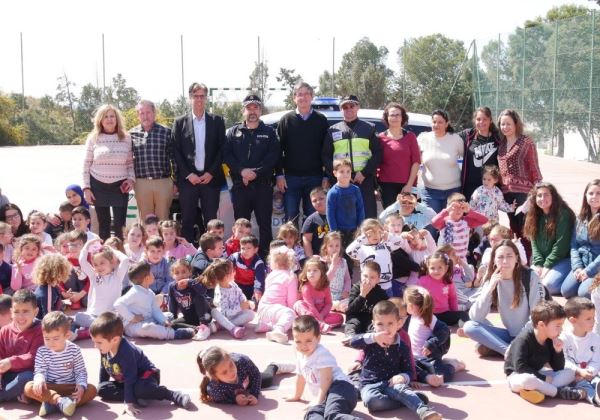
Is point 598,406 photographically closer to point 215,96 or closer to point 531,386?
point 531,386

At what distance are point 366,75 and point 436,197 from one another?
94.8 ft

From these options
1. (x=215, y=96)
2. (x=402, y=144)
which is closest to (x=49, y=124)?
(x=215, y=96)

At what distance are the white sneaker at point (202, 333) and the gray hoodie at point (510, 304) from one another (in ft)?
7.91

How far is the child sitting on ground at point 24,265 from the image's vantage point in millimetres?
7219

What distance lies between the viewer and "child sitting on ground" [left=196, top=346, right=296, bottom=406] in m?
4.86

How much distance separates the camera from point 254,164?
8641mm

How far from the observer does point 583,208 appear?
7527mm

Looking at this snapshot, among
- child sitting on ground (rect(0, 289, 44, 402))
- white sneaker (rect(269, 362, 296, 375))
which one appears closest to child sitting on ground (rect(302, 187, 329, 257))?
white sneaker (rect(269, 362, 296, 375))

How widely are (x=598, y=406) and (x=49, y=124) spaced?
4132 cm

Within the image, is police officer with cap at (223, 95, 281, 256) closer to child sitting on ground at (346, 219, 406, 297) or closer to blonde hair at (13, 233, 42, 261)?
child sitting on ground at (346, 219, 406, 297)

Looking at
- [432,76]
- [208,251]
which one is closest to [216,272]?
[208,251]

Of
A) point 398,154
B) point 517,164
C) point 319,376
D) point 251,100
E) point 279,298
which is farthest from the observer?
point 251,100

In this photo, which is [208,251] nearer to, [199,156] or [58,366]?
[199,156]

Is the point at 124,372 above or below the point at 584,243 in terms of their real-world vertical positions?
below
